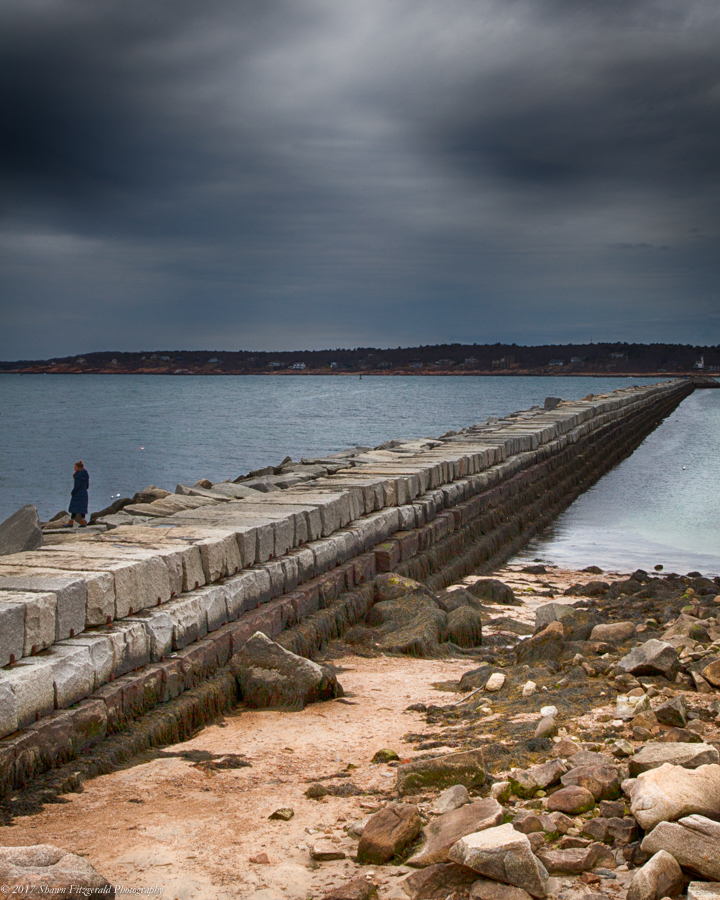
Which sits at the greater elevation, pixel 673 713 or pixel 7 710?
pixel 7 710

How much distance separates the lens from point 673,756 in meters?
3.12

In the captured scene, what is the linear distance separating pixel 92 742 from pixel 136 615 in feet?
2.49

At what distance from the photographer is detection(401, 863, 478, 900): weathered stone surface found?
261cm

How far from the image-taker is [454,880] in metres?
2.62

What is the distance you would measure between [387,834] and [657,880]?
901mm

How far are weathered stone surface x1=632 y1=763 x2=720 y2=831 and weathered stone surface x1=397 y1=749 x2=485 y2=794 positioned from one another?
0.66 metres

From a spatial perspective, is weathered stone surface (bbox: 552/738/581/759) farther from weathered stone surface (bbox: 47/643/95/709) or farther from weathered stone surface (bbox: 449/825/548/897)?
weathered stone surface (bbox: 47/643/95/709)

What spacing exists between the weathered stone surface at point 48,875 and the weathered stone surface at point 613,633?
4.00 meters

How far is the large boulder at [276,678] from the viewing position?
4.78m

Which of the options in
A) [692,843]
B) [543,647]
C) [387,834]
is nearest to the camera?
[692,843]

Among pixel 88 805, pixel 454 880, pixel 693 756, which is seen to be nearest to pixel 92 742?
pixel 88 805

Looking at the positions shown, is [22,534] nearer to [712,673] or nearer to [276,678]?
[276,678]

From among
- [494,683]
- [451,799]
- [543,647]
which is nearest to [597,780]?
[451,799]

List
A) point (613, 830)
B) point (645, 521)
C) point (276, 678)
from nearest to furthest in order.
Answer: point (613, 830) < point (276, 678) < point (645, 521)
